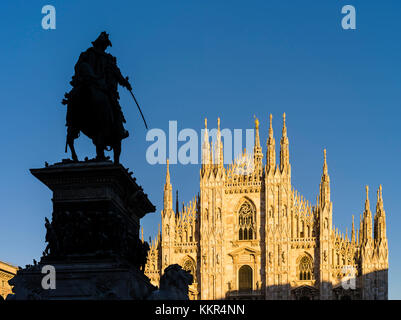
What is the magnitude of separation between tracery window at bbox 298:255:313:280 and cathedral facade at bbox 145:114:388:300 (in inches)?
3.1

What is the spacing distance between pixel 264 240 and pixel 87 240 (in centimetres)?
4797

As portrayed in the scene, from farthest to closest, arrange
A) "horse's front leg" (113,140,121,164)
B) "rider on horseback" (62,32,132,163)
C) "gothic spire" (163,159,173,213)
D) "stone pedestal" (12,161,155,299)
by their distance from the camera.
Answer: "gothic spire" (163,159,173,213) → "horse's front leg" (113,140,121,164) → "rider on horseback" (62,32,132,163) → "stone pedestal" (12,161,155,299)

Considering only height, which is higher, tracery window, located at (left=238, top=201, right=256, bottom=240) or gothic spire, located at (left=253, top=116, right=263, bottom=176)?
gothic spire, located at (left=253, top=116, right=263, bottom=176)

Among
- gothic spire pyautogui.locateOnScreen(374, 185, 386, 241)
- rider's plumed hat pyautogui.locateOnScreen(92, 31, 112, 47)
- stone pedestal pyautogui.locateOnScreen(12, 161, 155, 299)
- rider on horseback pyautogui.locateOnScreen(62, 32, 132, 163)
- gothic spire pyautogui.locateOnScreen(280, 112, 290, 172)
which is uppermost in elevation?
gothic spire pyautogui.locateOnScreen(280, 112, 290, 172)

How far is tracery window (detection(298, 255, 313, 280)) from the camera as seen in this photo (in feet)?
186

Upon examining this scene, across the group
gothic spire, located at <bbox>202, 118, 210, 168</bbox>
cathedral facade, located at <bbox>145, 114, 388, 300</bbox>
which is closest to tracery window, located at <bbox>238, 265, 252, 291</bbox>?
cathedral facade, located at <bbox>145, 114, 388, 300</bbox>

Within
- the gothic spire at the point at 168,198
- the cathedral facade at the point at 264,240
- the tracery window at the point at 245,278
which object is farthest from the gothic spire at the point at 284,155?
the gothic spire at the point at 168,198

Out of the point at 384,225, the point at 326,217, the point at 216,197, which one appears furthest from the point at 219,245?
the point at 384,225

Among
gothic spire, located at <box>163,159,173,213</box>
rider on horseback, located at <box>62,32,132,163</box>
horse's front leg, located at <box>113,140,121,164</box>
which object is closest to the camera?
rider on horseback, located at <box>62,32,132,163</box>

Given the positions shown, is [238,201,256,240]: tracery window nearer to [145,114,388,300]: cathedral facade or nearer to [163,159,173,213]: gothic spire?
[145,114,388,300]: cathedral facade

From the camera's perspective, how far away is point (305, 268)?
187 feet

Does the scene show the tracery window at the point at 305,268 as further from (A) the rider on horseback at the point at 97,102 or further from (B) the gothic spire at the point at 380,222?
(A) the rider on horseback at the point at 97,102

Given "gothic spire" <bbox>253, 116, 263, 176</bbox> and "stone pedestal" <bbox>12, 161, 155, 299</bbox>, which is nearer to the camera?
"stone pedestal" <bbox>12, 161, 155, 299</bbox>
